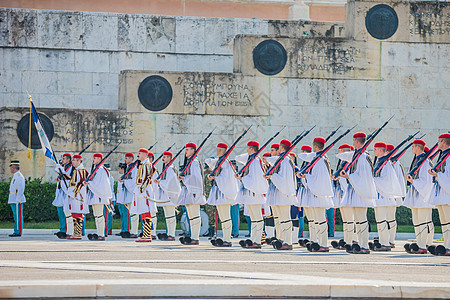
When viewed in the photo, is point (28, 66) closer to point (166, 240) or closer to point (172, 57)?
point (172, 57)

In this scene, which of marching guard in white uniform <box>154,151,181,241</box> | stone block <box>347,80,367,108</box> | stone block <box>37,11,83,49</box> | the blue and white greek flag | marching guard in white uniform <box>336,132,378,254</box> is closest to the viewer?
marching guard in white uniform <box>336,132,378,254</box>

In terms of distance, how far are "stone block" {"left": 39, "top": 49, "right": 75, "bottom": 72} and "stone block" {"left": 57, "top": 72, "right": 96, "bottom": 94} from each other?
0.20m

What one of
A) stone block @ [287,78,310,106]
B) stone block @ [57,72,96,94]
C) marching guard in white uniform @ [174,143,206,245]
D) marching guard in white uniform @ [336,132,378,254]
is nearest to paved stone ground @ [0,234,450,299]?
marching guard in white uniform @ [336,132,378,254]

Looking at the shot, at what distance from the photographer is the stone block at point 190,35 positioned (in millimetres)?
25469

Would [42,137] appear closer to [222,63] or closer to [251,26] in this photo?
[222,63]

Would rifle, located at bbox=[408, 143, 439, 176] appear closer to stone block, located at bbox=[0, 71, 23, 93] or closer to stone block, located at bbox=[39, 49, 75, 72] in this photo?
stone block, located at bbox=[39, 49, 75, 72]

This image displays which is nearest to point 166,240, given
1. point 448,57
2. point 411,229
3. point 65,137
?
point 65,137

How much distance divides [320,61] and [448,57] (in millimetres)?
3688

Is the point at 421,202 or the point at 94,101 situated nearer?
the point at 421,202

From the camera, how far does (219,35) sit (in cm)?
2583

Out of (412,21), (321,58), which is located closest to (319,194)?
(321,58)

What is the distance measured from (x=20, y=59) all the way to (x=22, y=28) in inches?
34.1

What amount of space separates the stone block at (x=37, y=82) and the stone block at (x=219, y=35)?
15.0ft

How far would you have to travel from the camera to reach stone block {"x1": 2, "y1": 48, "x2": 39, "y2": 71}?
24719 mm
